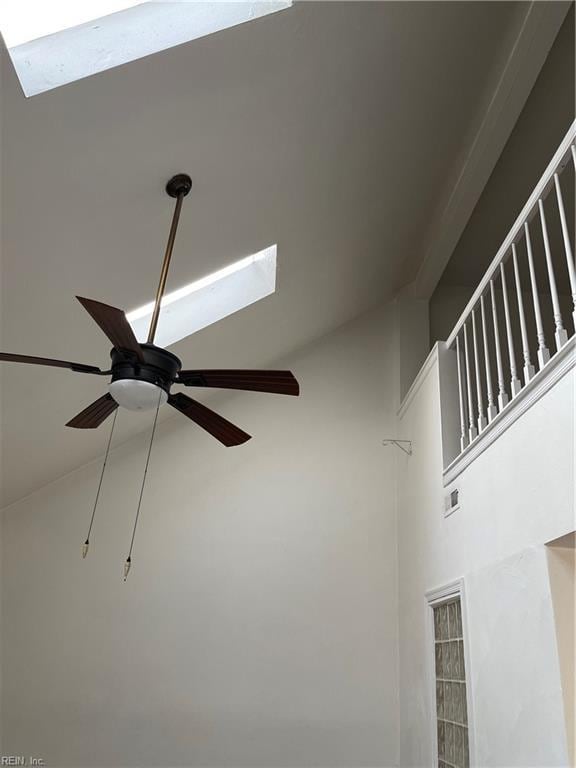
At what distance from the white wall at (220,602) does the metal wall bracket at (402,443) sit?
0.29ft

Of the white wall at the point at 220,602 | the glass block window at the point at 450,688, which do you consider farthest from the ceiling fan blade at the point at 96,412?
the white wall at the point at 220,602

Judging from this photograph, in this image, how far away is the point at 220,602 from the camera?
5020 millimetres

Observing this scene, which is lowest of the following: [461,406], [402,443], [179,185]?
[461,406]

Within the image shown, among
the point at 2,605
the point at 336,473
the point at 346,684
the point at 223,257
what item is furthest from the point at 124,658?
the point at 223,257

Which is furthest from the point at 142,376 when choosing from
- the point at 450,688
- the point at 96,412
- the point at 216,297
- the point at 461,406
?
the point at 450,688

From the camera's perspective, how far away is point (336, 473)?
5488 millimetres

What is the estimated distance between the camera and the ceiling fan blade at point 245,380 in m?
2.41

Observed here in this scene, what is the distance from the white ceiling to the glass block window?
8.10ft

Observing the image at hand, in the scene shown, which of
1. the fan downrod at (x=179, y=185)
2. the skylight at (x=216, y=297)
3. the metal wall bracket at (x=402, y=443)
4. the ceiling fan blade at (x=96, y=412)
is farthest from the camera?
the metal wall bracket at (x=402, y=443)

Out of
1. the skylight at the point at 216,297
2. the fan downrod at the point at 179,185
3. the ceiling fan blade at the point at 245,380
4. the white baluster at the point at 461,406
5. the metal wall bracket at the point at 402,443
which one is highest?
the skylight at the point at 216,297

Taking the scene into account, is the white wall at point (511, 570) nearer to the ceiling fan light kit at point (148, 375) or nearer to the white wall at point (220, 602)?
the white wall at point (220, 602)

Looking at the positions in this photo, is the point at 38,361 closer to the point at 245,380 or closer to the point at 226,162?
the point at 245,380

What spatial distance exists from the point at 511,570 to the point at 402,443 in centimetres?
258

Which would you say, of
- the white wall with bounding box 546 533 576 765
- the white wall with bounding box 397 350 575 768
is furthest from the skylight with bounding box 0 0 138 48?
the white wall with bounding box 546 533 576 765
